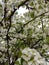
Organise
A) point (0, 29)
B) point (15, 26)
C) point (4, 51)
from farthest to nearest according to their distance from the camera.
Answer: point (15, 26) < point (4, 51) < point (0, 29)

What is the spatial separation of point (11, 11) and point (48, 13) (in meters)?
0.52

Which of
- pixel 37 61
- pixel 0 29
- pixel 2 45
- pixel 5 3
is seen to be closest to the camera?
pixel 37 61

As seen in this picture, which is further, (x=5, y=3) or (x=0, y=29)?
(x=0, y=29)

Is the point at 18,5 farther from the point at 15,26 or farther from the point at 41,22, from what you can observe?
the point at 41,22

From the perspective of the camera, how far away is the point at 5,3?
2.97 metres

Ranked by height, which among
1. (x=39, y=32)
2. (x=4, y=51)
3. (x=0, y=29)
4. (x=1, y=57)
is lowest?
(x=1, y=57)

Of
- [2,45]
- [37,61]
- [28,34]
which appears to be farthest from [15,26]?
[37,61]

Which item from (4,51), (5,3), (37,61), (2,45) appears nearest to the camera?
(37,61)

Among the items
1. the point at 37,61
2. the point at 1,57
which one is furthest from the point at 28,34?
the point at 37,61

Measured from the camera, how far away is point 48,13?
121 inches

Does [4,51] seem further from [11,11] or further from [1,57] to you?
[11,11]

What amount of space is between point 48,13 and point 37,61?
1859 mm

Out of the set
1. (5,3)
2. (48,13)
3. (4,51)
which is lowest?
(4,51)

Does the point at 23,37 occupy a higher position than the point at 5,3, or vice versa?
the point at 5,3
